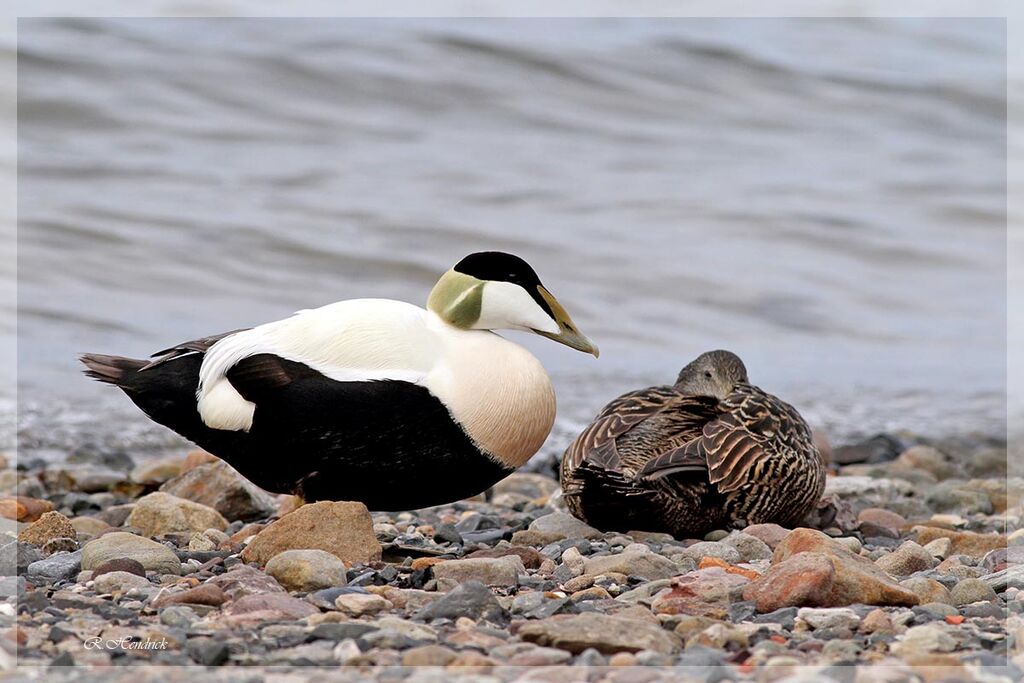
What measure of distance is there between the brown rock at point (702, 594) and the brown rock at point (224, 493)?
1.92m

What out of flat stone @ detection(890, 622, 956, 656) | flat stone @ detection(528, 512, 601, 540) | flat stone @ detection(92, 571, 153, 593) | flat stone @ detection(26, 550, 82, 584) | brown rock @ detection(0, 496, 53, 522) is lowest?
brown rock @ detection(0, 496, 53, 522)

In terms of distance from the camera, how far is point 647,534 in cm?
434

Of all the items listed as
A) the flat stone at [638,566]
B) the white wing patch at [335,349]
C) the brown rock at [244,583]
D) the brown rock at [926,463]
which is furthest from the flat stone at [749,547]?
the brown rock at [926,463]

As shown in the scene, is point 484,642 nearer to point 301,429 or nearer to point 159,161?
point 301,429

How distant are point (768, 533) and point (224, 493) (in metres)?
1.85

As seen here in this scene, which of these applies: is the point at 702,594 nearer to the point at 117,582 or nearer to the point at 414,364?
the point at 414,364

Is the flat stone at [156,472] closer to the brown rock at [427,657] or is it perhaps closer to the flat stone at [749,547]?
the flat stone at [749,547]

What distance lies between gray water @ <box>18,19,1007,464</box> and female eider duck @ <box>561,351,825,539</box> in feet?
8.11

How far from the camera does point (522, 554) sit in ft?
12.9

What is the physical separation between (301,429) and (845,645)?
1.62 metres

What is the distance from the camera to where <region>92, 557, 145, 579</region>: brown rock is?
3.57 metres

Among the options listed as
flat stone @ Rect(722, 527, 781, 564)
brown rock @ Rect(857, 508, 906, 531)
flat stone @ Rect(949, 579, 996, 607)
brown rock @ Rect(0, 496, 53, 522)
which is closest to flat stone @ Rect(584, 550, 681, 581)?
flat stone @ Rect(722, 527, 781, 564)

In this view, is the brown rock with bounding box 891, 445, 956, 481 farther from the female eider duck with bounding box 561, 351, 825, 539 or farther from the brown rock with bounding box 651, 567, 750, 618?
the brown rock with bounding box 651, 567, 750, 618

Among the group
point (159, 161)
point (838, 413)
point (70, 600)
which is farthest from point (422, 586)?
point (159, 161)
